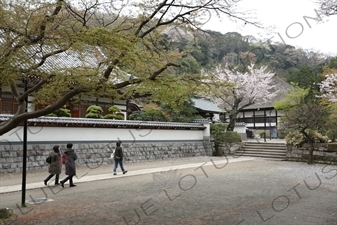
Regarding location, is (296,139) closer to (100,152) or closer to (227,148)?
(227,148)

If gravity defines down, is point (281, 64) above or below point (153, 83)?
above

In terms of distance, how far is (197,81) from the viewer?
6273 mm

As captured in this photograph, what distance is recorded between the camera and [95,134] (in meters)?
14.7

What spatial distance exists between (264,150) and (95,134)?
35.0 ft

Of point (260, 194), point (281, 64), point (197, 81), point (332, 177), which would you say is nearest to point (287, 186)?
point (260, 194)

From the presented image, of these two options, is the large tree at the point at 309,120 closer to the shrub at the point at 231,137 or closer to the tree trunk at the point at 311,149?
the tree trunk at the point at 311,149

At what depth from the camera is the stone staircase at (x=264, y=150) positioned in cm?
1783

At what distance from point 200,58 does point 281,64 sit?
16078 millimetres

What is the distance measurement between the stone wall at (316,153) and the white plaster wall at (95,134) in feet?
19.5

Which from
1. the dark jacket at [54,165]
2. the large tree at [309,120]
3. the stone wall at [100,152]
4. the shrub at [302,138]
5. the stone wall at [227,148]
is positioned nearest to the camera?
the dark jacket at [54,165]

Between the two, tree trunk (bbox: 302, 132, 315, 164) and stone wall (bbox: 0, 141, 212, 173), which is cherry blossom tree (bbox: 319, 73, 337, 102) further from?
stone wall (bbox: 0, 141, 212, 173)

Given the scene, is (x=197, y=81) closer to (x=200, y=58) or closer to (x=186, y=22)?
(x=186, y=22)

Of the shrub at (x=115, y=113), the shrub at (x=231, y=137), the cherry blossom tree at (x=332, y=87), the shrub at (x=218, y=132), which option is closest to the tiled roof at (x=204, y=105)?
the shrub at (x=218, y=132)

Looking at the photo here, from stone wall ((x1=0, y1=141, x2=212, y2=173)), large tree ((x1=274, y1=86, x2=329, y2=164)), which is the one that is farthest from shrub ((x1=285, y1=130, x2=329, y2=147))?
stone wall ((x1=0, y1=141, x2=212, y2=173))
